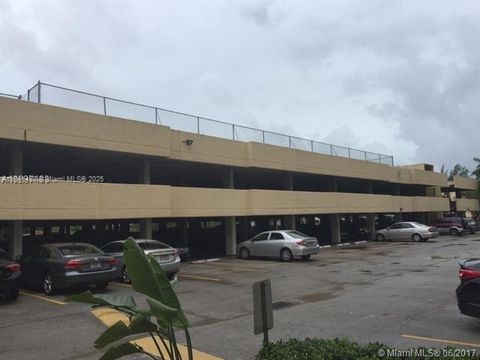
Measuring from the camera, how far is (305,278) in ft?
54.3

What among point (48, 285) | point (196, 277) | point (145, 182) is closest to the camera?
point (48, 285)

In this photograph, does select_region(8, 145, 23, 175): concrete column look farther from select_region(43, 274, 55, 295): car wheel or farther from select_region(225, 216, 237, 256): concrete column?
select_region(225, 216, 237, 256): concrete column

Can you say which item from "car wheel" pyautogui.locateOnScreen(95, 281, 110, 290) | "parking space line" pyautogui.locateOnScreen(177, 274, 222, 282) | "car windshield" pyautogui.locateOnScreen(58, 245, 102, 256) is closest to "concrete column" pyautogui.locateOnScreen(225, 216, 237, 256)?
"parking space line" pyautogui.locateOnScreen(177, 274, 222, 282)

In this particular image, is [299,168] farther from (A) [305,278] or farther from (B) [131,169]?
(A) [305,278]

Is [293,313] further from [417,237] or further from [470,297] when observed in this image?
[417,237]

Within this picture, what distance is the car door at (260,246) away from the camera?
24.0 m

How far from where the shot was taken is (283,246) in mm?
23016

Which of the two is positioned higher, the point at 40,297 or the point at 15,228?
the point at 15,228

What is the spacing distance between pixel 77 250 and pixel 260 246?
11.7m

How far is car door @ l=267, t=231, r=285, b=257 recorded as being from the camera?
23266 millimetres

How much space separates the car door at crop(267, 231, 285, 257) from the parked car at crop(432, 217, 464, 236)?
2524 cm

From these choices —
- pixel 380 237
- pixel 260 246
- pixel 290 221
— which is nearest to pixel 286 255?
pixel 260 246

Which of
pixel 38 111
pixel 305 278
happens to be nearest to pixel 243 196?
pixel 305 278

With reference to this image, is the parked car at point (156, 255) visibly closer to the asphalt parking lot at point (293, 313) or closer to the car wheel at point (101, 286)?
the asphalt parking lot at point (293, 313)
